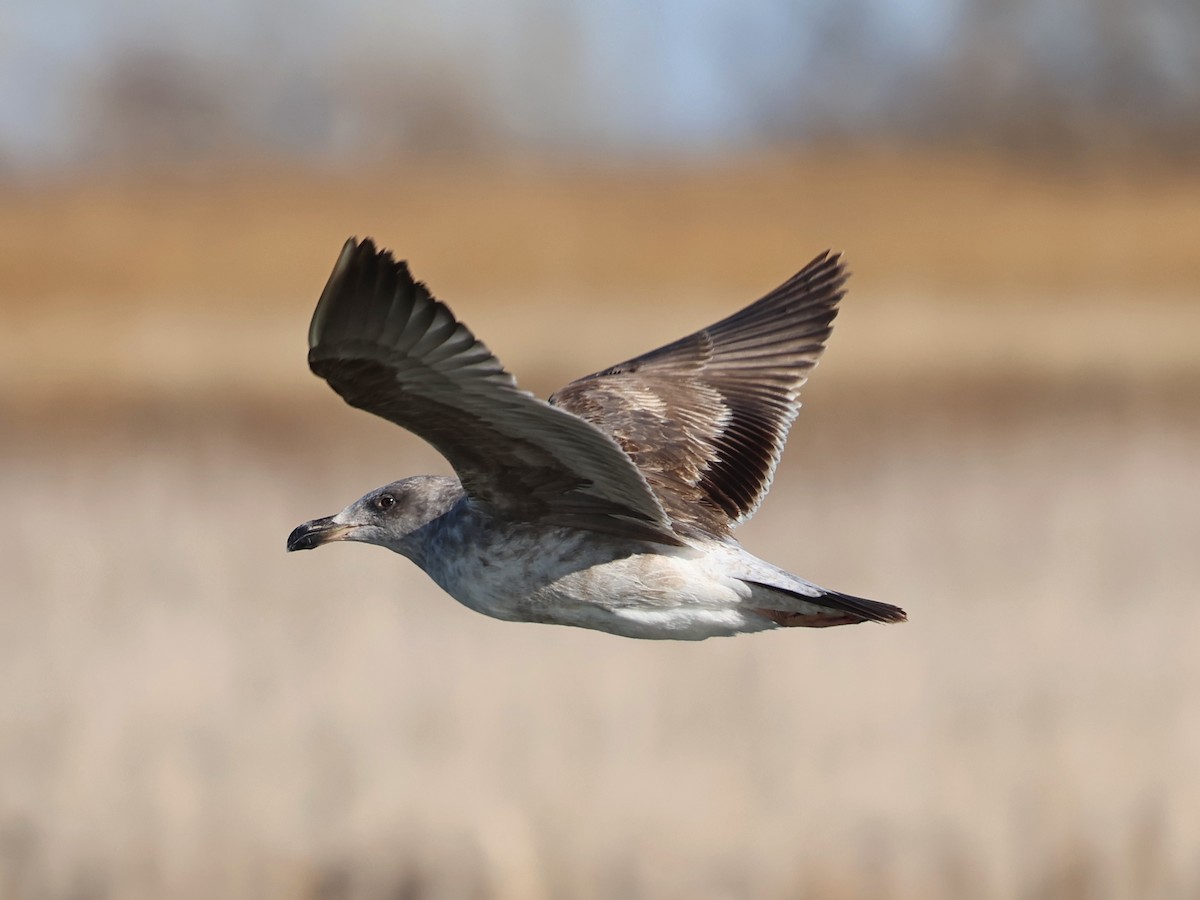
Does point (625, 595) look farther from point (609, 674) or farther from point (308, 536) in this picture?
point (609, 674)

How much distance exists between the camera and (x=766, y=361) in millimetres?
6160

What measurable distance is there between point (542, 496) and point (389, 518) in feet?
1.94

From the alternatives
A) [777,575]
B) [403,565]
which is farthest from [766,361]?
[403,565]

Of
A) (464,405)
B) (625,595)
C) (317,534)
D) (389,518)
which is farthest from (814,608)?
(317,534)

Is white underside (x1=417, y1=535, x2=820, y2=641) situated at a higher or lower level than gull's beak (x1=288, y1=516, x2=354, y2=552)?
lower

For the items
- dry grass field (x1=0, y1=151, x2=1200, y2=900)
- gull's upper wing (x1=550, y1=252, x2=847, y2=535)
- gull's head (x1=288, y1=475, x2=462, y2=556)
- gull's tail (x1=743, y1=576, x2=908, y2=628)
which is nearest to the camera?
gull's tail (x1=743, y1=576, x2=908, y2=628)

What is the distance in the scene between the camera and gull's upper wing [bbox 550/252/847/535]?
5539 millimetres

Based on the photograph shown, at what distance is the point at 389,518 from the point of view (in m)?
5.08

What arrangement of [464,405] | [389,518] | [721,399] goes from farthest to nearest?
[721,399] < [389,518] < [464,405]

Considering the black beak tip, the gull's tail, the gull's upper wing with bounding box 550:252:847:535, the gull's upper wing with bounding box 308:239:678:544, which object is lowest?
the gull's tail

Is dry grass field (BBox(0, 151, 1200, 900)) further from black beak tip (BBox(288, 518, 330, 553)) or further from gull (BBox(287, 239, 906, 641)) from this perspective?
black beak tip (BBox(288, 518, 330, 553))

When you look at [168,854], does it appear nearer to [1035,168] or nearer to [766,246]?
[766,246]

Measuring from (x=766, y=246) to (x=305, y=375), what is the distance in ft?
20.8

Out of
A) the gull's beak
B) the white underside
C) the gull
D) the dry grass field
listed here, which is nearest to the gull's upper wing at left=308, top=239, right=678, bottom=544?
the gull
